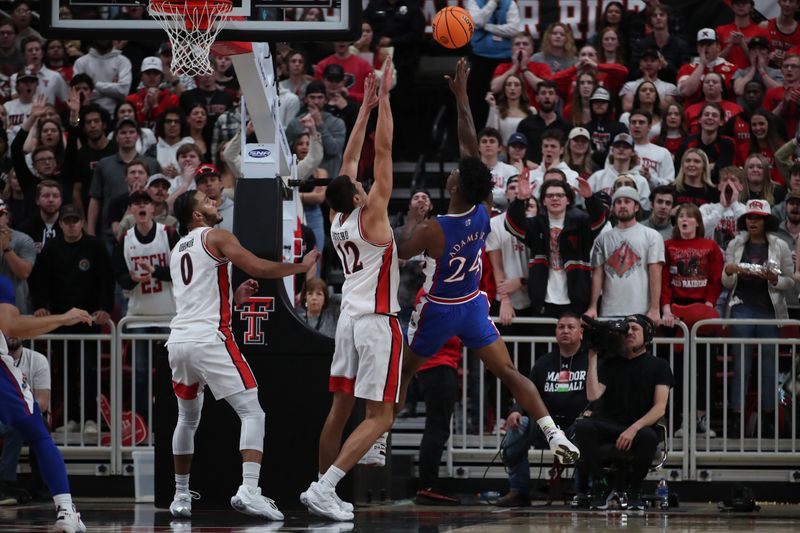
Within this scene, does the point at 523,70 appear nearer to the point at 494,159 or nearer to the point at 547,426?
the point at 494,159

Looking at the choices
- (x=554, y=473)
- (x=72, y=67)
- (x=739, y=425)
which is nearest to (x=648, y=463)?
(x=554, y=473)

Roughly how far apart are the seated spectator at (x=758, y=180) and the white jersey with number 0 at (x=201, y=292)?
674cm

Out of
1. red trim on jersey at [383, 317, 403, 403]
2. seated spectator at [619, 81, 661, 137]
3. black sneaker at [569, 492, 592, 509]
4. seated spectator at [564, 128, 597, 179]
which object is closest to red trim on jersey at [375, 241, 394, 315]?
red trim on jersey at [383, 317, 403, 403]

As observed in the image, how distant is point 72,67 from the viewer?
19141 millimetres

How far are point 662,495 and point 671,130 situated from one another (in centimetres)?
556

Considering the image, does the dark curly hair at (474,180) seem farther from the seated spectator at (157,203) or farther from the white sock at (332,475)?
the seated spectator at (157,203)

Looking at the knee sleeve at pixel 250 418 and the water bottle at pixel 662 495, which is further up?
the knee sleeve at pixel 250 418

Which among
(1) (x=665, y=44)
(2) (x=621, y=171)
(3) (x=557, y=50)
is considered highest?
(1) (x=665, y=44)

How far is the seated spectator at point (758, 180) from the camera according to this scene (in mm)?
14711

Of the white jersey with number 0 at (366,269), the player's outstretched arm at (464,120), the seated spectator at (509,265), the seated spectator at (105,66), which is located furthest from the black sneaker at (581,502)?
the seated spectator at (105,66)

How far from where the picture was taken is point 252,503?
9.97 m

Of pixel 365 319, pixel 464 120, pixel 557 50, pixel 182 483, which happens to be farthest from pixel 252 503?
pixel 557 50

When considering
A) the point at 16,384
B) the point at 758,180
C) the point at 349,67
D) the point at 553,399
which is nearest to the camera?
the point at 16,384

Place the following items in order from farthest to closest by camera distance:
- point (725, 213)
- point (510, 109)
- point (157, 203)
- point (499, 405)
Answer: point (510, 109), point (157, 203), point (725, 213), point (499, 405)
